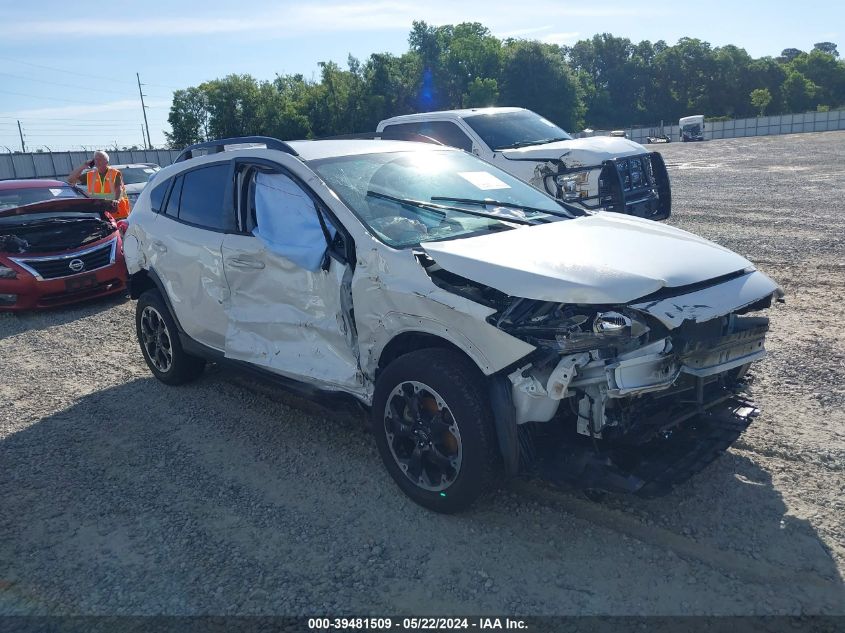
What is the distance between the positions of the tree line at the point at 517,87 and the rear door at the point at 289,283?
5743 cm

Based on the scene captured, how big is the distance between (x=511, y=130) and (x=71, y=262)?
6727 millimetres

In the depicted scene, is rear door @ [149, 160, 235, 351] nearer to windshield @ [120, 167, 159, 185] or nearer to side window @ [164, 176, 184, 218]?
side window @ [164, 176, 184, 218]

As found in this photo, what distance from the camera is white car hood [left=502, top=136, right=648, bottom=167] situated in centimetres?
961

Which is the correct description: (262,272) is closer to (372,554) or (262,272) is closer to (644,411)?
(372,554)

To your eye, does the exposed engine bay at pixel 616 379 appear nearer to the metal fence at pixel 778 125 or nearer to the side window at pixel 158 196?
the side window at pixel 158 196

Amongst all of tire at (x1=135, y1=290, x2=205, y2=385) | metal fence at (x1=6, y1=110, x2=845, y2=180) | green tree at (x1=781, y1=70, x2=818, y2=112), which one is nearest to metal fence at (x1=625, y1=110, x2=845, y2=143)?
metal fence at (x1=6, y1=110, x2=845, y2=180)

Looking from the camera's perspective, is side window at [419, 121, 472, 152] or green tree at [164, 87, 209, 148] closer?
side window at [419, 121, 472, 152]

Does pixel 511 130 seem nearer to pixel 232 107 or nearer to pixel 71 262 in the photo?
pixel 71 262

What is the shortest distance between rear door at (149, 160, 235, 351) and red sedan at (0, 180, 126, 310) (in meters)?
3.95

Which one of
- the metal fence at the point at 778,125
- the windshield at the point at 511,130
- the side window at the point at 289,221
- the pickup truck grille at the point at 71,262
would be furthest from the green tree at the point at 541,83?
the side window at the point at 289,221

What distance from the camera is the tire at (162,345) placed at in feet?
18.6

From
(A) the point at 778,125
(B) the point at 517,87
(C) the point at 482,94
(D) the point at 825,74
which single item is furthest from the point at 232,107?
(D) the point at 825,74

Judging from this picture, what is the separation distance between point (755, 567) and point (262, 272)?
128 inches

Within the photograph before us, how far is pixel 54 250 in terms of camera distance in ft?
29.8
